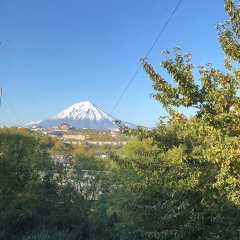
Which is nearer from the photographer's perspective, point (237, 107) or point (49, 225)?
point (237, 107)

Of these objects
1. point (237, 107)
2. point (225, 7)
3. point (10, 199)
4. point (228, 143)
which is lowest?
point (228, 143)

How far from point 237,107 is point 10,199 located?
20583 millimetres

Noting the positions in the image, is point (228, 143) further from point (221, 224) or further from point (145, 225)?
point (145, 225)

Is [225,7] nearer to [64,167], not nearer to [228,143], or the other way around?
[228,143]

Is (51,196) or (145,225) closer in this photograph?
(145,225)

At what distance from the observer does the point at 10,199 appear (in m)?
21.8

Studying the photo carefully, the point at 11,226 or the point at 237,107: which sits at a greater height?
the point at 11,226

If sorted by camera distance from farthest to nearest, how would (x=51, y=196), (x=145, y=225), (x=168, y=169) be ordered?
(x=51, y=196) < (x=145, y=225) < (x=168, y=169)

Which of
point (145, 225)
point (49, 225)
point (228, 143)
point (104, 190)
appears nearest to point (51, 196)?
point (49, 225)

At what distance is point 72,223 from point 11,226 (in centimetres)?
482

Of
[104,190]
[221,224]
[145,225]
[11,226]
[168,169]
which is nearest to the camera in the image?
[168,169]

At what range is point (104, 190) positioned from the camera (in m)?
25.5

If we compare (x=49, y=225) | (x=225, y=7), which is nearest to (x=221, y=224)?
(x=225, y=7)

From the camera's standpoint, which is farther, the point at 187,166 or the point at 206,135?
the point at 187,166
